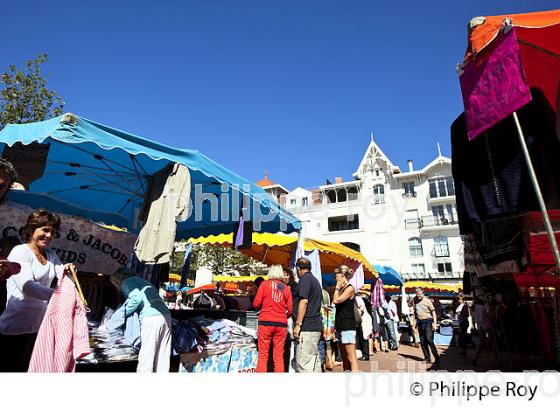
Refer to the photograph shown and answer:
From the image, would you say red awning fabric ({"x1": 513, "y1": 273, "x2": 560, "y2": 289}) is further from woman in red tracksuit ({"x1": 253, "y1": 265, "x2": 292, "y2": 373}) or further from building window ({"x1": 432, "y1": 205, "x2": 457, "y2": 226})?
building window ({"x1": 432, "y1": 205, "x2": 457, "y2": 226})

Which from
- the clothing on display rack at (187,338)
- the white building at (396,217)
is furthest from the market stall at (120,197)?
the white building at (396,217)

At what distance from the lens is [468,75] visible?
3.04 metres

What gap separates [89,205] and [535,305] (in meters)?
11.1

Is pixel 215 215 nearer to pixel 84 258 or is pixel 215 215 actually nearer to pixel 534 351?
pixel 84 258

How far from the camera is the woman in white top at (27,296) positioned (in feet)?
8.78

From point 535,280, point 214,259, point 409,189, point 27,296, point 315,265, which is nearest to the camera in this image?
point 27,296

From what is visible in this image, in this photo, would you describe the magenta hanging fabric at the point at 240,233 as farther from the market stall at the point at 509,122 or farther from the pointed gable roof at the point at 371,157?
the pointed gable roof at the point at 371,157

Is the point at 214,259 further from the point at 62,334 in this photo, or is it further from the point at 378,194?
the point at 62,334

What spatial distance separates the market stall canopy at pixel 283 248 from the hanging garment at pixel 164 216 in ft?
13.0

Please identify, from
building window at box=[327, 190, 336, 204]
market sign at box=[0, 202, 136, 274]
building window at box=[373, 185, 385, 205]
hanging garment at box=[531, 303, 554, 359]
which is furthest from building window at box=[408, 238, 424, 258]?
market sign at box=[0, 202, 136, 274]

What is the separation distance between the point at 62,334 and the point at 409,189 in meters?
38.2

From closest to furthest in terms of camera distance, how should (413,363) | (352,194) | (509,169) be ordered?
1. (509,169)
2. (413,363)
3. (352,194)

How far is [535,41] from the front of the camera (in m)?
2.81

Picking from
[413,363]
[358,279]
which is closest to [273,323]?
[358,279]
